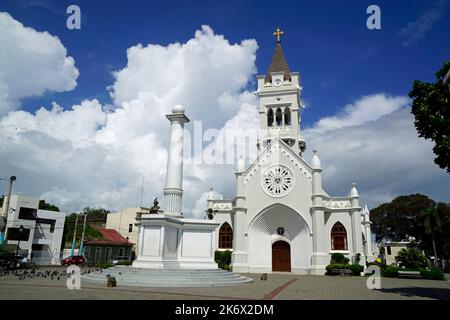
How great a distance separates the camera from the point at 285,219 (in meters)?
34.0

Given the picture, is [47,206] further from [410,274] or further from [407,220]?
[407,220]

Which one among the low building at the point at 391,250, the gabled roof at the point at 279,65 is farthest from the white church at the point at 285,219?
the low building at the point at 391,250

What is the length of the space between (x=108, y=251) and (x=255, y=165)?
83.9 ft

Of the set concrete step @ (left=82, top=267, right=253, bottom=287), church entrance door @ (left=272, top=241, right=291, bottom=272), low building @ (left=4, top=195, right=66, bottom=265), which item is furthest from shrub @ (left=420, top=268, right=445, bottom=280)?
low building @ (left=4, top=195, right=66, bottom=265)

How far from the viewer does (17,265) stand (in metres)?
29.3

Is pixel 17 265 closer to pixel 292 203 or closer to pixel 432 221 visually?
pixel 292 203

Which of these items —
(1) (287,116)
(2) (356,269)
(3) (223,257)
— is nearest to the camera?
(2) (356,269)

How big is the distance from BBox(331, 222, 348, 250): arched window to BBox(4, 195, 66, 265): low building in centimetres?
3142

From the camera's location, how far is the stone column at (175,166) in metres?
19.2

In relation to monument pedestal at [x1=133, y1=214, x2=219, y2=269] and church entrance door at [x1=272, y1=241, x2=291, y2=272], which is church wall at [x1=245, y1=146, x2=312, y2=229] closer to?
church entrance door at [x1=272, y1=241, x2=291, y2=272]

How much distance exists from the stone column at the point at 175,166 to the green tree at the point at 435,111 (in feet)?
39.3

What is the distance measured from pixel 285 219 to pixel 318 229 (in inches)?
A: 146

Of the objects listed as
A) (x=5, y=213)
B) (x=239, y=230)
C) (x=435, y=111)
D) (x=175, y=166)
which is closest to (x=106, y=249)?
(x=5, y=213)

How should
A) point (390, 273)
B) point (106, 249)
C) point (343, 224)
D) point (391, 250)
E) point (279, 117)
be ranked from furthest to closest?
point (391, 250) → point (106, 249) → point (279, 117) → point (343, 224) → point (390, 273)
